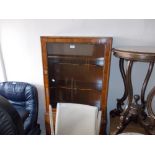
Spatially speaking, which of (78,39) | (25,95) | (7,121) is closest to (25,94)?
(25,95)

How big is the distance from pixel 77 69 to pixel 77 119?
1.89ft

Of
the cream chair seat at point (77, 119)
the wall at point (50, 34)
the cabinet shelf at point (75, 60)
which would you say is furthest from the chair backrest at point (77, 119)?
the wall at point (50, 34)

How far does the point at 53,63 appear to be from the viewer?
6.04 feet

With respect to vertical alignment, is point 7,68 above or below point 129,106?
above

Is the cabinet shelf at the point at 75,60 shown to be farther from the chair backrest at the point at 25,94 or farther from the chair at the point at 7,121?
the chair at the point at 7,121

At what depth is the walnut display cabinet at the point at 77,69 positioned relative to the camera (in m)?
1.67

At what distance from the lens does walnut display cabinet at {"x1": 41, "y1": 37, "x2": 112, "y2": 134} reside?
1.67 m

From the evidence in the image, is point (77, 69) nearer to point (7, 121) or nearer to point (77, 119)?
point (77, 119)

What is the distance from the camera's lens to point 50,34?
1.90m

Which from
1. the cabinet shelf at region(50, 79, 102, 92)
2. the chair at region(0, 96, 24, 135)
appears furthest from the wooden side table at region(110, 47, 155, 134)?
the chair at region(0, 96, 24, 135)

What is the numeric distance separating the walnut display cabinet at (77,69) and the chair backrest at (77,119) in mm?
362
